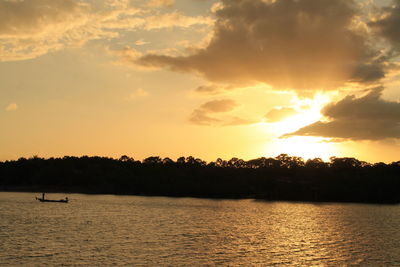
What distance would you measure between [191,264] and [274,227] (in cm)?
4151

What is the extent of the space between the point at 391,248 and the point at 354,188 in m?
130

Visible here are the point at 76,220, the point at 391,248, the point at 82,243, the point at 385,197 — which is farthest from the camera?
the point at 385,197

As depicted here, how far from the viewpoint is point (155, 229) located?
70.5 m

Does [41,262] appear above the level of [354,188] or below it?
below

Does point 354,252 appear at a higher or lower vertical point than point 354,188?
lower

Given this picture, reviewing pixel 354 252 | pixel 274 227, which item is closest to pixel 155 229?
pixel 274 227

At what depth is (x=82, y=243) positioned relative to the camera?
53.6 metres

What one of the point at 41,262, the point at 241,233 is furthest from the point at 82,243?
the point at 241,233

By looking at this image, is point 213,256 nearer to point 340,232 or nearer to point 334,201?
point 340,232

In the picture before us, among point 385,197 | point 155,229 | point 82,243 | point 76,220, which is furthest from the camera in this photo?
point 385,197

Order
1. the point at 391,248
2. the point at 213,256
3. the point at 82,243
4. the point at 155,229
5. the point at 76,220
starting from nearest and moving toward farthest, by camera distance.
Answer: the point at 213,256, the point at 82,243, the point at 391,248, the point at 155,229, the point at 76,220

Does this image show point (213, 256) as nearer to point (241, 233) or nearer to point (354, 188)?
point (241, 233)

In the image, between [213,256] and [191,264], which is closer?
[191,264]

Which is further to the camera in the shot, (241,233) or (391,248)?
(241,233)
